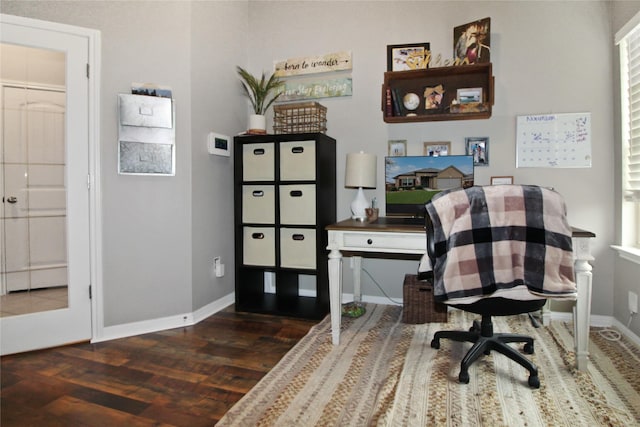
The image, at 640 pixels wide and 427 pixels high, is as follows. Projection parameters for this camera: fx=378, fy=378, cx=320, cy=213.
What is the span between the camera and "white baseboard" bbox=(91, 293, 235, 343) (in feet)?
8.09

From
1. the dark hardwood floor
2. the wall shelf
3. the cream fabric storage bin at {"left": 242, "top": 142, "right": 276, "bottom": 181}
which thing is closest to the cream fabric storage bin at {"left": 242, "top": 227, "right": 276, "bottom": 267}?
the cream fabric storage bin at {"left": 242, "top": 142, "right": 276, "bottom": 181}

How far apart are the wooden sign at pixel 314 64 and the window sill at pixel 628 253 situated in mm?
2342

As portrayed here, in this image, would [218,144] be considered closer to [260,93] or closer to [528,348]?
[260,93]

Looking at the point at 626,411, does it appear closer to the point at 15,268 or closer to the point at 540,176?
the point at 540,176

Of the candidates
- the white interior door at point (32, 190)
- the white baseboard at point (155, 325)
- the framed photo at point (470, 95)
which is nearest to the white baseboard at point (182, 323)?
the white baseboard at point (155, 325)

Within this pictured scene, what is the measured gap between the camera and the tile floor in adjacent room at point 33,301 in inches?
88.0

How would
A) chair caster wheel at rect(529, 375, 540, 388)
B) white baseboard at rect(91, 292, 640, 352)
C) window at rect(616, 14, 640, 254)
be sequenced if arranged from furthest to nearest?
white baseboard at rect(91, 292, 640, 352)
window at rect(616, 14, 640, 254)
chair caster wheel at rect(529, 375, 540, 388)

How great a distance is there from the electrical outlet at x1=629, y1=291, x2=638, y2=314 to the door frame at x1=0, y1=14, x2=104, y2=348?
11.0 ft

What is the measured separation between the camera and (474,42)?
8.85 feet

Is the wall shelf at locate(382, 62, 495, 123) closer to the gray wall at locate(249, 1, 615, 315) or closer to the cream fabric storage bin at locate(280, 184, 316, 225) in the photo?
the gray wall at locate(249, 1, 615, 315)

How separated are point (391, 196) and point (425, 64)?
41.6 inches

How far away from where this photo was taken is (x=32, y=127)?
2314 mm

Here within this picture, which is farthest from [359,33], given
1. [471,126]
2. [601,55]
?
[601,55]

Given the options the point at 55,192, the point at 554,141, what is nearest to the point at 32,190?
the point at 55,192
